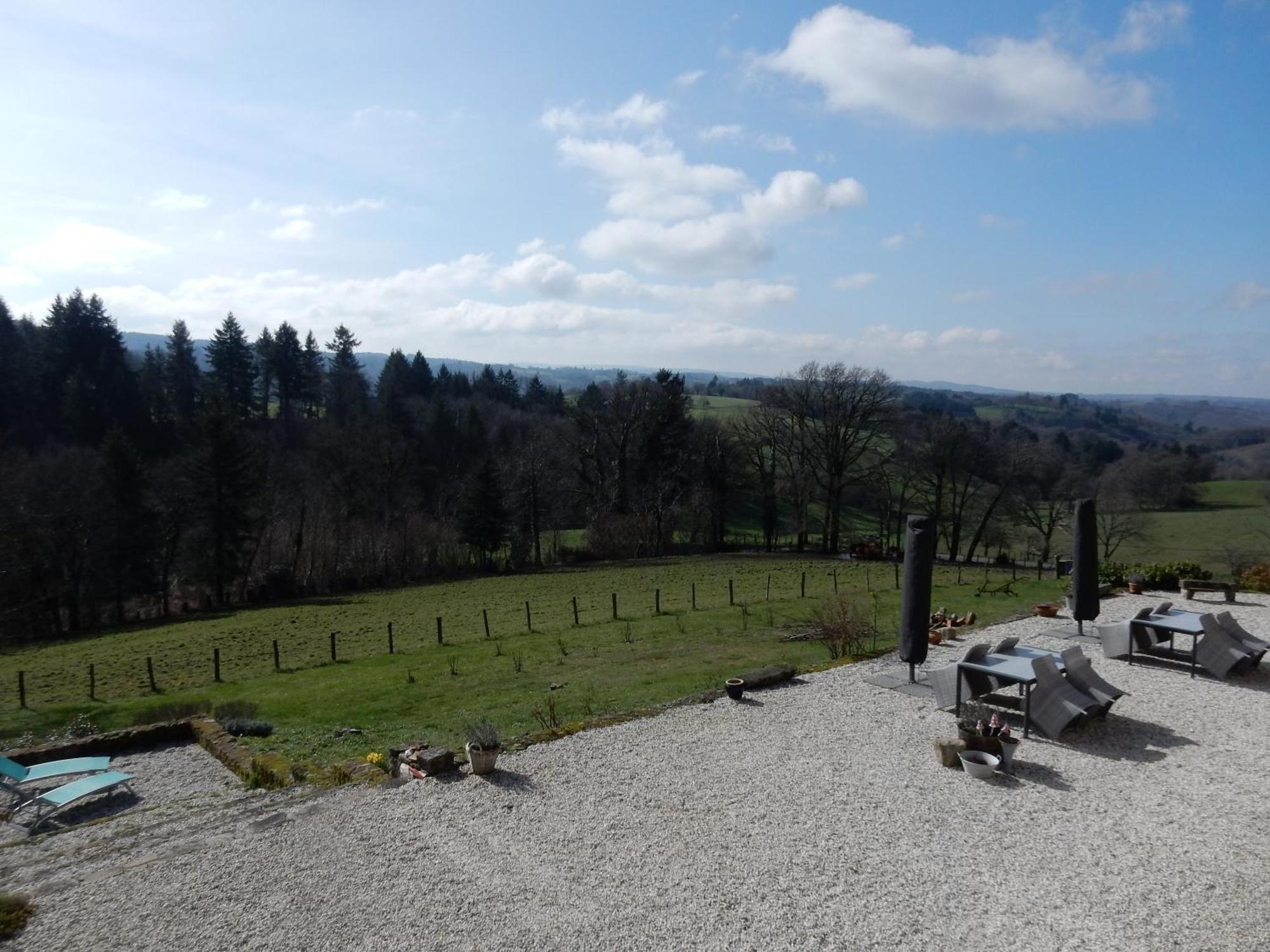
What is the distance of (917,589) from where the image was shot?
35.0ft

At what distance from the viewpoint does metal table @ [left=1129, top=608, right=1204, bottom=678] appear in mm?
11656

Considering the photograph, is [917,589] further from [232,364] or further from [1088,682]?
[232,364]

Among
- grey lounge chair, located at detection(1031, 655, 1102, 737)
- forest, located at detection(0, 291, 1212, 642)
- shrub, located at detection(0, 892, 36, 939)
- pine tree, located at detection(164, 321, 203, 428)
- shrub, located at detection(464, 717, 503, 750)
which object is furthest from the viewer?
pine tree, located at detection(164, 321, 203, 428)

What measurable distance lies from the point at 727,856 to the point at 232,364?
231ft

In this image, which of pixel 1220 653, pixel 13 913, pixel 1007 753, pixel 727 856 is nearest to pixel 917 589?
Answer: pixel 1007 753

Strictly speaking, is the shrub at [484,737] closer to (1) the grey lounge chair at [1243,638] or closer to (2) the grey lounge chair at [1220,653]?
(2) the grey lounge chair at [1220,653]

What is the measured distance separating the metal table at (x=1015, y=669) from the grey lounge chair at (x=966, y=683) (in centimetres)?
9

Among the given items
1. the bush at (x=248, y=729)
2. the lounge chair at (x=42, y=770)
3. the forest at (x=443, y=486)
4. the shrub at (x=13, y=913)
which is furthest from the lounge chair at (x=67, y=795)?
the forest at (x=443, y=486)

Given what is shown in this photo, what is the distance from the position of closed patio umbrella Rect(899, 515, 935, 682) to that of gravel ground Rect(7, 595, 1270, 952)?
1812 millimetres

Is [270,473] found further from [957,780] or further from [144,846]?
[957,780]

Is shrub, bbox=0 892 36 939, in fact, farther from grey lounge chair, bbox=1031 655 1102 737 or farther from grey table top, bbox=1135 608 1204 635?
grey table top, bbox=1135 608 1204 635

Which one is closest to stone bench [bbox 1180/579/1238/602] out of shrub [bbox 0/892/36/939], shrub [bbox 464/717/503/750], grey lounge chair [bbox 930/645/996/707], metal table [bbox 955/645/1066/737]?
metal table [bbox 955/645/1066/737]

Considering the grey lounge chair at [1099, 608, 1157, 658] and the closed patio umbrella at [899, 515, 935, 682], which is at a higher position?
the closed patio umbrella at [899, 515, 935, 682]

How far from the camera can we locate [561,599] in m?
29.5
